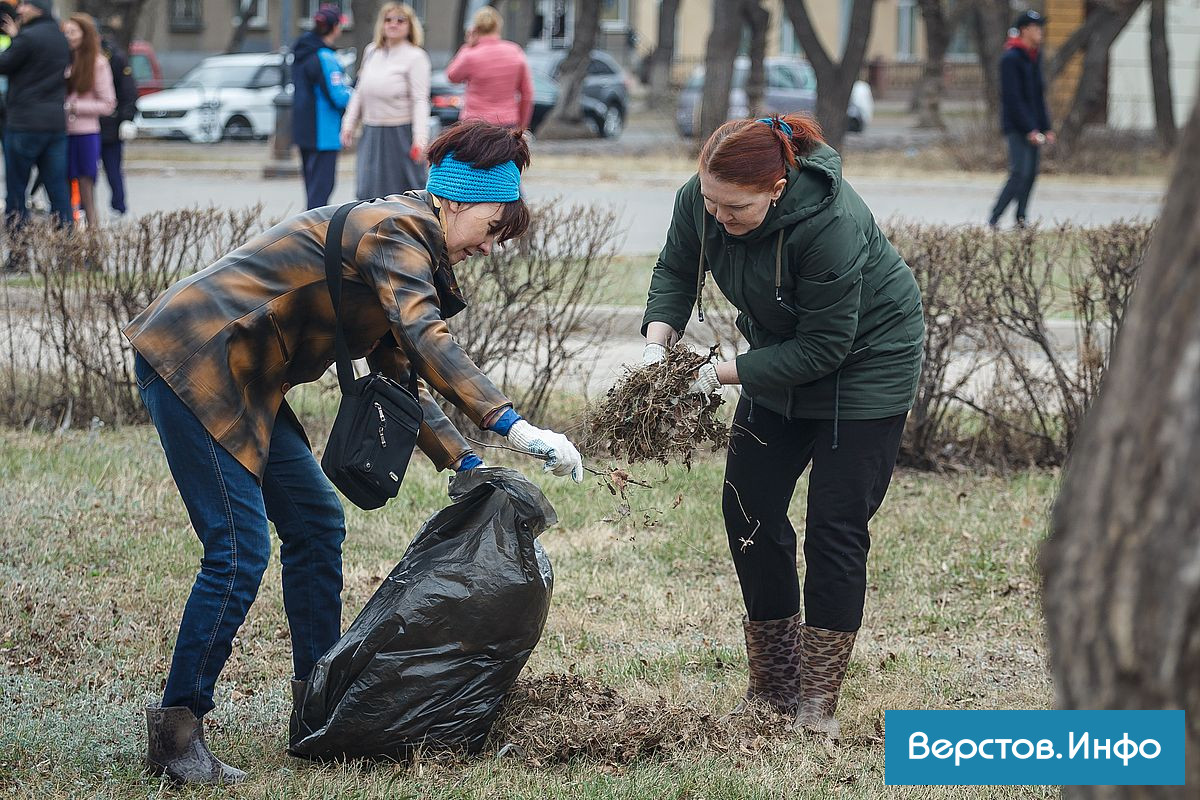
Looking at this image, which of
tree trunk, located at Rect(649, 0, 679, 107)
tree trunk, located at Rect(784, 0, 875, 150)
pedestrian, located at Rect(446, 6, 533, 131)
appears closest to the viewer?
pedestrian, located at Rect(446, 6, 533, 131)

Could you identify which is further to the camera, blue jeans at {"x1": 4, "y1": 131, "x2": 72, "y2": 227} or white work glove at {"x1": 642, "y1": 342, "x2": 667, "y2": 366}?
blue jeans at {"x1": 4, "y1": 131, "x2": 72, "y2": 227}

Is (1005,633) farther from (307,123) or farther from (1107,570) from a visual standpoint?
(307,123)

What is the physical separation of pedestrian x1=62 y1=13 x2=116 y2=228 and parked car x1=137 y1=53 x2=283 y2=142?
13444 millimetres

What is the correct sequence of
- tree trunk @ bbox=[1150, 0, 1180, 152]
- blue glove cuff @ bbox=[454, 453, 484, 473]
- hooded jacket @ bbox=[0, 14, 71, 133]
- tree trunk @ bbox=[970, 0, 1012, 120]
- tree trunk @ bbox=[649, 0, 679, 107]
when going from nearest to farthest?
blue glove cuff @ bbox=[454, 453, 484, 473], hooded jacket @ bbox=[0, 14, 71, 133], tree trunk @ bbox=[970, 0, 1012, 120], tree trunk @ bbox=[1150, 0, 1180, 152], tree trunk @ bbox=[649, 0, 679, 107]

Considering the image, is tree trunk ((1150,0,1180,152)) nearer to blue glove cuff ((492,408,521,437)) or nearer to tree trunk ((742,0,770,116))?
tree trunk ((742,0,770,116))

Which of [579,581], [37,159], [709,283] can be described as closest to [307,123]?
[37,159]

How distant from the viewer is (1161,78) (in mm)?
21438

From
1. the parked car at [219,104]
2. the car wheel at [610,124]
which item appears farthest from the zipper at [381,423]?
the car wheel at [610,124]

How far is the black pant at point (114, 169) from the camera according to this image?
11.2 metres

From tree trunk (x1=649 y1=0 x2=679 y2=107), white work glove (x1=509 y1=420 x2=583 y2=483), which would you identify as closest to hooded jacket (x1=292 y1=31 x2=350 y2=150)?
white work glove (x1=509 y1=420 x2=583 y2=483)

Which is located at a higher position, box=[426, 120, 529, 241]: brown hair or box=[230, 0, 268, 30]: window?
box=[230, 0, 268, 30]: window

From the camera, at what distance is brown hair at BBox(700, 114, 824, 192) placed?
307 centimetres

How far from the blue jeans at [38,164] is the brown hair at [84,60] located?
94cm

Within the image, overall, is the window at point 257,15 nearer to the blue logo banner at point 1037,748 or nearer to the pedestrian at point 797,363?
the pedestrian at point 797,363
